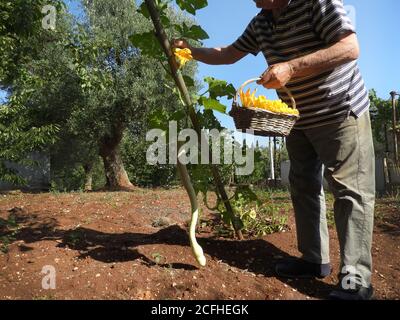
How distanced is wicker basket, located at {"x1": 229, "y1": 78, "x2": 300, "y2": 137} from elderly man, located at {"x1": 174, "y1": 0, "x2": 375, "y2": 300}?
0.50 feet

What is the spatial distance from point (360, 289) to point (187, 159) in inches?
51.5

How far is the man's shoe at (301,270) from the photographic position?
2.66 metres

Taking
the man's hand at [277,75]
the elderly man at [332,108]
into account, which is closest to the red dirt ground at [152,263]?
the elderly man at [332,108]

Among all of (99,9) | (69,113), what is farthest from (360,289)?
(99,9)

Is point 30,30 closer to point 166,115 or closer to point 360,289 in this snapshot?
point 166,115

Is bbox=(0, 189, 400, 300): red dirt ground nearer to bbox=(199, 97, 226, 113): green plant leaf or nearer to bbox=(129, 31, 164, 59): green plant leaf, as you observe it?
bbox=(199, 97, 226, 113): green plant leaf

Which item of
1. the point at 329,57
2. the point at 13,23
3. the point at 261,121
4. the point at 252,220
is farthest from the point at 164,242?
the point at 13,23

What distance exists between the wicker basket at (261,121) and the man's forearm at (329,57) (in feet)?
0.81

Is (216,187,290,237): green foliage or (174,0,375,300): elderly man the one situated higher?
(174,0,375,300): elderly man

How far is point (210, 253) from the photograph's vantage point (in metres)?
2.93

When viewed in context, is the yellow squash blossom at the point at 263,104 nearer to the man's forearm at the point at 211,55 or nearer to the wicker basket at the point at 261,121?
the wicker basket at the point at 261,121

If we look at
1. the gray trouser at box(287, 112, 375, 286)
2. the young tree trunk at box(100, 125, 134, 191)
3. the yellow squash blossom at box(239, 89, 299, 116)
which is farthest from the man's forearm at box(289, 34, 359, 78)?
the young tree trunk at box(100, 125, 134, 191)

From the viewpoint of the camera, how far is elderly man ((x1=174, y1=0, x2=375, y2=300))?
218cm

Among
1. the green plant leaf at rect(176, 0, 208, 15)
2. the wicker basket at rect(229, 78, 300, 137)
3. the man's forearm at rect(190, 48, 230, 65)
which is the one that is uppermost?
the green plant leaf at rect(176, 0, 208, 15)
